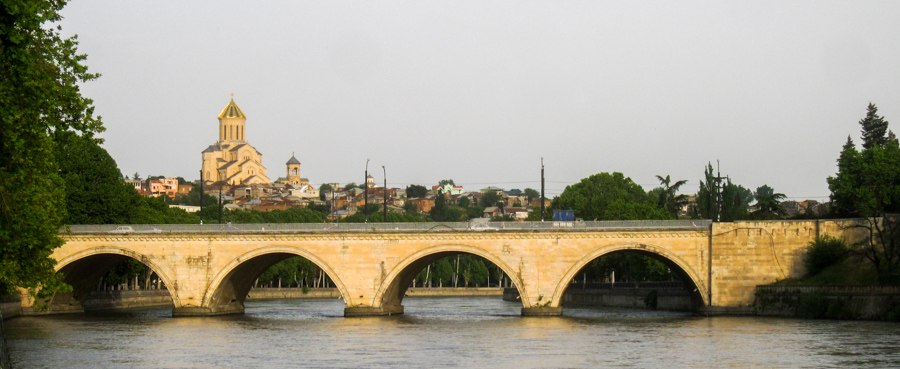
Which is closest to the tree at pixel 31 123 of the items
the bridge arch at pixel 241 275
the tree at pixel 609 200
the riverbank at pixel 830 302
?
the bridge arch at pixel 241 275

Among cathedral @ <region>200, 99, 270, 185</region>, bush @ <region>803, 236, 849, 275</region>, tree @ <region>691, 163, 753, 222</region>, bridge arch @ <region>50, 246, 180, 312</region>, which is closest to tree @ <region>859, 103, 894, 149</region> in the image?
tree @ <region>691, 163, 753, 222</region>

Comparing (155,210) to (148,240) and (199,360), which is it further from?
(199,360)

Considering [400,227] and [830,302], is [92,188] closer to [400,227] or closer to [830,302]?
[400,227]

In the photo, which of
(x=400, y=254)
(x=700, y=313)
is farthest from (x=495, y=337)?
(x=700, y=313)

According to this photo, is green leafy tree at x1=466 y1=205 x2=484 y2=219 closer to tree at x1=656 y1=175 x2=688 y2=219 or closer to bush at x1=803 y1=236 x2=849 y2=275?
tree at x1=656 y1=175 x2=688 y2=219

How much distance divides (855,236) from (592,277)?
1406 inches

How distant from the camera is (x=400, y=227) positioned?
53.3 m

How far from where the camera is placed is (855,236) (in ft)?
163

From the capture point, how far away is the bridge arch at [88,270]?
54.4m

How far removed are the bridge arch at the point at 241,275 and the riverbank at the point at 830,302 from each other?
1957cm

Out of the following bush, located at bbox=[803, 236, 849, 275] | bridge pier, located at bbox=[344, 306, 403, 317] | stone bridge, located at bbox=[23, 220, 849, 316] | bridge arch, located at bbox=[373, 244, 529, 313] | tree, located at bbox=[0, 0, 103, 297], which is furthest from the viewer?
bridge pier, located at bbox=[344, 306, 403, 317]

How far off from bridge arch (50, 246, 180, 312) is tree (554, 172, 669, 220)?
3273 centimetres

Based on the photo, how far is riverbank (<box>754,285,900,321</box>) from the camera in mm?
44750

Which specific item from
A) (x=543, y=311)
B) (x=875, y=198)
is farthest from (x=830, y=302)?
(x=543, y=311)
